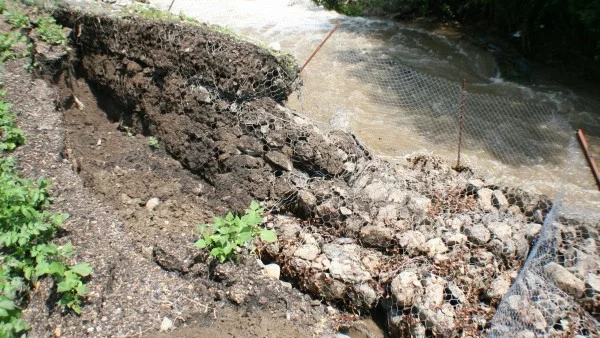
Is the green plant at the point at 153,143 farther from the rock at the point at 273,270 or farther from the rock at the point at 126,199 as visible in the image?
the rock at the point at 273,270

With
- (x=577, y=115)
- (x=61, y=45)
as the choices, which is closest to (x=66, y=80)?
(x=61, y=45)

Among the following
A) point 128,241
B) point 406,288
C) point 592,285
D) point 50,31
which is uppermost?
point 50,31

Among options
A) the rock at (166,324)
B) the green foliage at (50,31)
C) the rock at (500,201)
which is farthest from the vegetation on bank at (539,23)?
the rock at (166,324)

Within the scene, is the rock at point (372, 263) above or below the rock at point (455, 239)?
below

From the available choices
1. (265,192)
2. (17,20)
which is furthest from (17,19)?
(265,192)

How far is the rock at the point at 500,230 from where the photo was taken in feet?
13.2

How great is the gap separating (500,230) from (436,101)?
3.71 meters

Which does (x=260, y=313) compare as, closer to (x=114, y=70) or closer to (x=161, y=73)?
(x=161, y=73)

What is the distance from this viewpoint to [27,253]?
10.8 ft

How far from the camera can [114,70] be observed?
543 centimetres

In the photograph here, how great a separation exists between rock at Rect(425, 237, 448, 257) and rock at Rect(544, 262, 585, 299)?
76cm

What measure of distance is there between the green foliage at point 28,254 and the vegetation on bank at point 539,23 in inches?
299

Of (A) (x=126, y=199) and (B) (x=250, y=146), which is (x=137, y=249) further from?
(B) (x=250, y=146)

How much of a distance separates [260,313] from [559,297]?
2.10 metres
